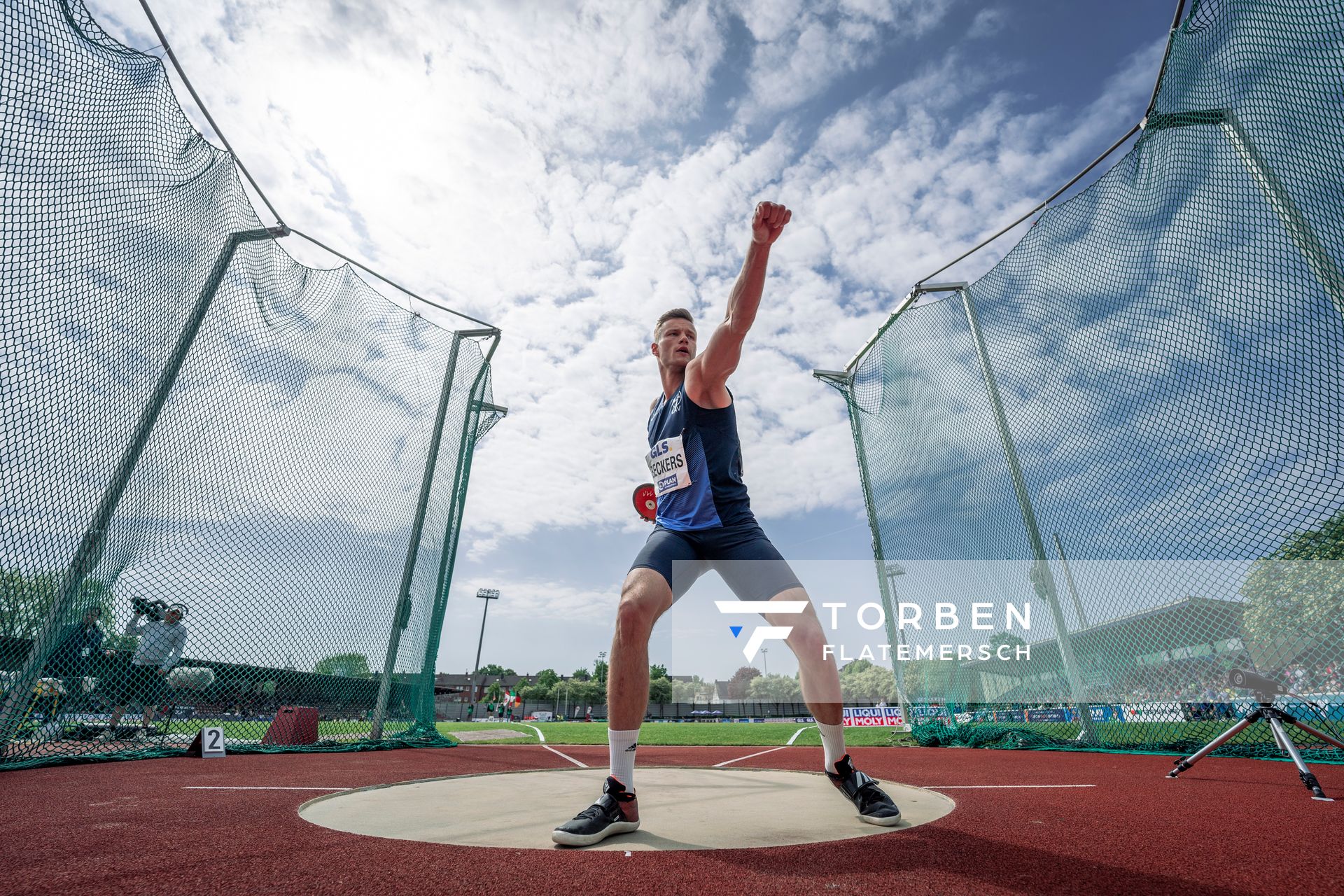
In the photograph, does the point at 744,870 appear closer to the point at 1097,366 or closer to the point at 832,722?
the point at 832,722

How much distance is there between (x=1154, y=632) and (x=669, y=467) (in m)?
5.47

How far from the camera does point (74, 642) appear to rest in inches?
170

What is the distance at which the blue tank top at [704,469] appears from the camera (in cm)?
272

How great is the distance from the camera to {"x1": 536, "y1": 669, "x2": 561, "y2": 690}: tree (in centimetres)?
8019

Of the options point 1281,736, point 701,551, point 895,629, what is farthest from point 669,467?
point 895,629

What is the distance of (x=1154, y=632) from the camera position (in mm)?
5617

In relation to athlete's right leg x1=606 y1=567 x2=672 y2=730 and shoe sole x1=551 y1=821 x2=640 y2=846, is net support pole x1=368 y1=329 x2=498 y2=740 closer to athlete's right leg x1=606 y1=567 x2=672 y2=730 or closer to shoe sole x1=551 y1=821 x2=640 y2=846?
athlete's right leg x1=606 y1=567 x2=672 y2=730

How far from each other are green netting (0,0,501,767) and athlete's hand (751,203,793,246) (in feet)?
14.4

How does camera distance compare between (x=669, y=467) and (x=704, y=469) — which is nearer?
(x=704, y=469)

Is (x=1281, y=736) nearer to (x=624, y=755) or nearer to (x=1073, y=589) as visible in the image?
(x=624, y=755)

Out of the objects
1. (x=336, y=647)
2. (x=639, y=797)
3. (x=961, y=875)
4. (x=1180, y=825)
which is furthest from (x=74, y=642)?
(x=1180, y=825)

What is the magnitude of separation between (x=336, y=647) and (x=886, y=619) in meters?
7.23

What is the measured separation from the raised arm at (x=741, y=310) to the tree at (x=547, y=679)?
8289 cm

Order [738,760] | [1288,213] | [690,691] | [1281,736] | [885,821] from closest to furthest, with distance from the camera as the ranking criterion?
[885,821]
[1281,736]
[1288,213]
[738,760]
[690,691]
